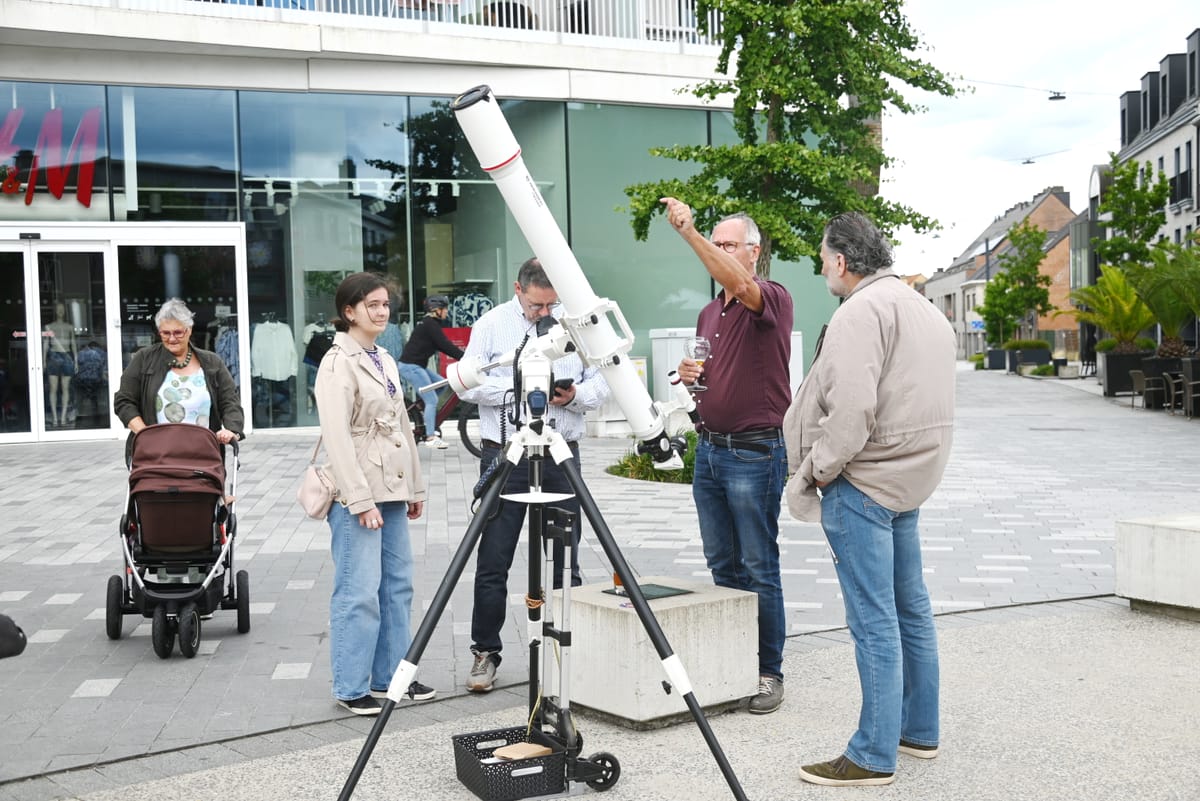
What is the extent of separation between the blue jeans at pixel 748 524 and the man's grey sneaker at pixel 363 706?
5.07ft

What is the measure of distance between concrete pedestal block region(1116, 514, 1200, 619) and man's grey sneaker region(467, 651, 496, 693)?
374 cm

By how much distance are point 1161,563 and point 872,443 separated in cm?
340

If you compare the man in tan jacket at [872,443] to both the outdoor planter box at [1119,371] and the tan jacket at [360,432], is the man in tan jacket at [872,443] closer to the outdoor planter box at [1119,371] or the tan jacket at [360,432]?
the tan jacket at [360,432]

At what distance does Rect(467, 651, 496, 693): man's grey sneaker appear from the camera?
558cm

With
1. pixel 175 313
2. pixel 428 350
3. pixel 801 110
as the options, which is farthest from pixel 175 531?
pixel 801 110

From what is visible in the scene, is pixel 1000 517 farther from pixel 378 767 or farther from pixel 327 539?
pixel 378 767

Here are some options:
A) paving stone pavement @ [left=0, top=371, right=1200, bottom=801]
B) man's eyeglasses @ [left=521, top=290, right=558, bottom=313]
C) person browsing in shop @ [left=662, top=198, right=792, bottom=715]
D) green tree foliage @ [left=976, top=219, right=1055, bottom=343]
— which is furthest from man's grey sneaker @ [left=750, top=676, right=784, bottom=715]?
green tree foliage @ [left=976, top=219, right=1055, bottom=343]

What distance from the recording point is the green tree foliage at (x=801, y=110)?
14586 mm

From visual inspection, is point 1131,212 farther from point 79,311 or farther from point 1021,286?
point 79,311

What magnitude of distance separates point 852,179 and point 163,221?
10.1m

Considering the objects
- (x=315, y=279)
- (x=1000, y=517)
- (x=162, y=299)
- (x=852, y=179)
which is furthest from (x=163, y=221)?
(x=1000, y=517)

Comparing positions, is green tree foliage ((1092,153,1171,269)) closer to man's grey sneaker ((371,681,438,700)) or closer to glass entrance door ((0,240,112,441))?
glass entrance door ((0,240,112,441))

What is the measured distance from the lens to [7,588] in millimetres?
8102

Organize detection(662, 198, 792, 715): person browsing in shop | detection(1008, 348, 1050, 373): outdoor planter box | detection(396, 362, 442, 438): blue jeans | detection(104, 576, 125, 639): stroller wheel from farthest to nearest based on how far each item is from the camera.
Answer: detection(1008, 348, 1050, 373): outdoor planter box → detection(396, 362, 442, 438): blue jeans → detection(104, 576, 125, 639): stroller wheel → detection(662, 198, 792, 715): person browsing in shop
